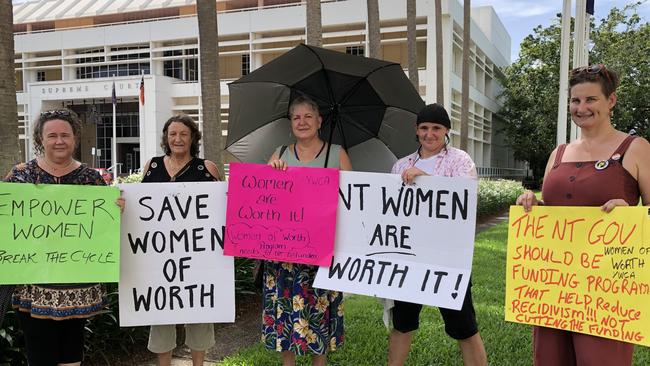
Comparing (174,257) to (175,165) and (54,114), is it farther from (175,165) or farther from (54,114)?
(54,114)

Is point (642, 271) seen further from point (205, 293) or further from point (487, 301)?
point (487, 301)

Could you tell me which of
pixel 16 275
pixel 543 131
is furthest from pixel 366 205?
pixel 543 131

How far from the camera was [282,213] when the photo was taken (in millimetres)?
3652

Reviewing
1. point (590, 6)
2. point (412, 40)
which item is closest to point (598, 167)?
point (590, 6)

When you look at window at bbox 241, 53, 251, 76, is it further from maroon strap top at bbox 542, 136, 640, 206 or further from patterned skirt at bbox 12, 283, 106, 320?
maroon strap top at bbox 542, 136, 640, 206

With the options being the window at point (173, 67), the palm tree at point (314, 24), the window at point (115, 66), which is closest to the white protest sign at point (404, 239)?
the palm tree at point (314, 24)

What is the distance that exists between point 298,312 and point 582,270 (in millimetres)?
1689

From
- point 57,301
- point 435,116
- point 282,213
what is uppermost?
point 435,116

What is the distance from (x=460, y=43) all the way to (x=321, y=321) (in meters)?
35.2

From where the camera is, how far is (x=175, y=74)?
41.5 m

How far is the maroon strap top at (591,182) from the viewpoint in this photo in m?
2.64

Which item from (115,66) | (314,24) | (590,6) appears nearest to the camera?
(314,24)

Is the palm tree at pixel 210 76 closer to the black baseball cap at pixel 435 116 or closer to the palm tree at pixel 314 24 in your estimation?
the palm tree at pixel 314 24

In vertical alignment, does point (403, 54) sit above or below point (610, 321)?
above
